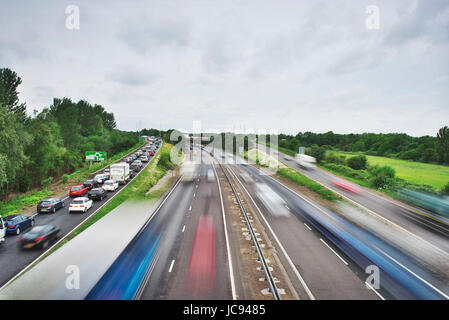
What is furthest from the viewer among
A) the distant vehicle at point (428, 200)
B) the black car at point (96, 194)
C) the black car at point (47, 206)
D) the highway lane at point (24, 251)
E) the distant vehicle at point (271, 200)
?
the black car at point (96, 194)

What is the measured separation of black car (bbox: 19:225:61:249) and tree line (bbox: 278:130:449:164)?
206ft

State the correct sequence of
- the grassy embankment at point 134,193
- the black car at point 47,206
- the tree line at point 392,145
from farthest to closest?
the tree line at point 392,145, the black car at point 47,206, the grassy embankment at point 134,193

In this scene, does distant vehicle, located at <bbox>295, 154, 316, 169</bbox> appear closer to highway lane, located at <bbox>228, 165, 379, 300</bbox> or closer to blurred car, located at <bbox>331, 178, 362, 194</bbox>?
blurred car, located at <bbox>331, 178, 362, 194</bbox>

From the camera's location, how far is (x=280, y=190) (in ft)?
106

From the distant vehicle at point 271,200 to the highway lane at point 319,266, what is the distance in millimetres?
3106

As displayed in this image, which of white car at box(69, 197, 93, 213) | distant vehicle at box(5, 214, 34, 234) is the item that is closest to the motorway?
white car at box(69, 197, 93, 213)

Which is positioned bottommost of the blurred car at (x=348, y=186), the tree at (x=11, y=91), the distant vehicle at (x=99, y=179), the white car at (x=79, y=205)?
the blurred car at (x=348, y=186)

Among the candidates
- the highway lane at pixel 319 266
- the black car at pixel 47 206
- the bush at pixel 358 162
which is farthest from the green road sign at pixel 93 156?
the bush at pixel 358 162

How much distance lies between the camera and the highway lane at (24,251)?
467 inches

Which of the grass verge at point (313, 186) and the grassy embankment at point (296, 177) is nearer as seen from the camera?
the grass verge at point (313, 186)

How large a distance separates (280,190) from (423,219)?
640 inches

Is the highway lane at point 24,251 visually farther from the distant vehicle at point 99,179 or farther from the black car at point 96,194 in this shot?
the distant vehicle at point 99,179

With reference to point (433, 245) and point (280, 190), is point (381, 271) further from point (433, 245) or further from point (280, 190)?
point (280, 190)

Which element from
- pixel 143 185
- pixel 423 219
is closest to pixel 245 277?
pixel 423 219
